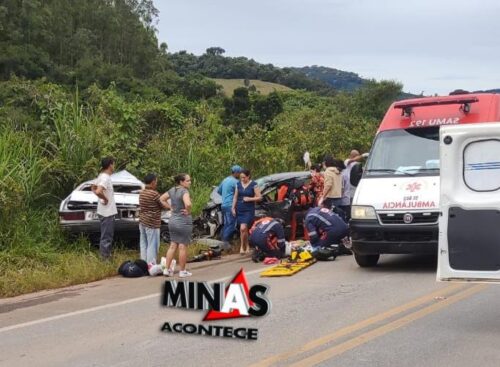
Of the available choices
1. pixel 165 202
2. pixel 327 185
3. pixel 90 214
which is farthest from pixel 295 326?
pixel 327 185

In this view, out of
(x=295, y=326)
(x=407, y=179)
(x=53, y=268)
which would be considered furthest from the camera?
(x=53, y=268)

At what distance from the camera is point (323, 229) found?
38.8 feet

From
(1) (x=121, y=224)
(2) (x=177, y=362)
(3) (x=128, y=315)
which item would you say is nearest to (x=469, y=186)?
(2) (x=177, y=362)

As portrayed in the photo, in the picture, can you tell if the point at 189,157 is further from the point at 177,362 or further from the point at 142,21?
the point at 142,21

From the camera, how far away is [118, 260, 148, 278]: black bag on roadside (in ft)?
35.6

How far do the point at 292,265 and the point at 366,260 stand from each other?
46.1 inches

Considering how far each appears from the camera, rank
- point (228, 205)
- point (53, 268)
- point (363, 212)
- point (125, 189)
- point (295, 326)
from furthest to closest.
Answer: point (228, 205), point (125, 189), point (53, 268), point (363, 212), point (295, 326)

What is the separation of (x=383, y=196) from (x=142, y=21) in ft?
297

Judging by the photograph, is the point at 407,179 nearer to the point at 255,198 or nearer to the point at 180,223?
the point at 180,223

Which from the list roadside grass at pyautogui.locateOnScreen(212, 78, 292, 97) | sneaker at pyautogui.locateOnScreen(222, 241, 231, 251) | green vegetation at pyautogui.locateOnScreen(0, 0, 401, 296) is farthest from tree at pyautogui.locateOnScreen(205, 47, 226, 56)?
sneaker at pyautogui.locateOnScreen(222, 241, 231, 251)

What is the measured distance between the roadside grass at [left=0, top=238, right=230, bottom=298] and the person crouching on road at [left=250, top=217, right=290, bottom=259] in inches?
86.4

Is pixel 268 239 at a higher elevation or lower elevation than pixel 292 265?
higher

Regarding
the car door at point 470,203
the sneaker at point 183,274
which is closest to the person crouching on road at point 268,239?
the sneaker at point 183,274

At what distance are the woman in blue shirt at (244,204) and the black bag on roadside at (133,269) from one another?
265 cm
